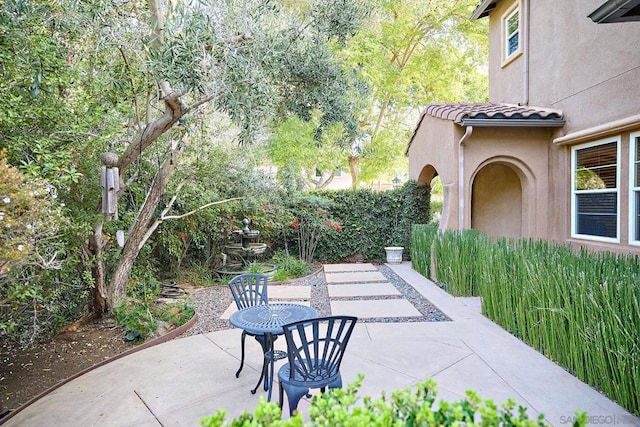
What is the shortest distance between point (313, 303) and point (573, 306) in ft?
15.4

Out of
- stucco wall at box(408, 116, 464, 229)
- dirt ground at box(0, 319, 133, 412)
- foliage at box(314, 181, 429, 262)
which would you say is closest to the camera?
dirt ground at box(0, 319, 133, 412)

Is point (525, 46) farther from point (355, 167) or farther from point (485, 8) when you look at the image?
point (355, 167)

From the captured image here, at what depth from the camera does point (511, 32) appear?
1058cm

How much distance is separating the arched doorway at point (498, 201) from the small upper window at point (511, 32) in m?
3.19

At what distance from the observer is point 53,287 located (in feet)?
17.1

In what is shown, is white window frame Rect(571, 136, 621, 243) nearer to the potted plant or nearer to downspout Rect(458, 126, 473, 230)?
downspout Rect(458, 126, 473, 230)

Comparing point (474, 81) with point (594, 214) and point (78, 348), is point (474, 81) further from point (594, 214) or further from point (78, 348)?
point (78, 348)

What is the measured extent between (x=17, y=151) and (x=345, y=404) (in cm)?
460

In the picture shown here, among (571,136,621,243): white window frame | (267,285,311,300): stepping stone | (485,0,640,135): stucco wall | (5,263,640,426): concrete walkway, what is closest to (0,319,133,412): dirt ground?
(5,263,640,426): concrete walkway

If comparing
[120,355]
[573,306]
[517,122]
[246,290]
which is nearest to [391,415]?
[573,306]

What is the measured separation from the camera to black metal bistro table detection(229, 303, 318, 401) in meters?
3.52

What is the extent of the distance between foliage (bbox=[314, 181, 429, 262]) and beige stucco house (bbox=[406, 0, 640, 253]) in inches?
75.0

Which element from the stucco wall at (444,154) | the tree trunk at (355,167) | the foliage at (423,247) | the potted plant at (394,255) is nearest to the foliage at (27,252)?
the foliage at (423,247)

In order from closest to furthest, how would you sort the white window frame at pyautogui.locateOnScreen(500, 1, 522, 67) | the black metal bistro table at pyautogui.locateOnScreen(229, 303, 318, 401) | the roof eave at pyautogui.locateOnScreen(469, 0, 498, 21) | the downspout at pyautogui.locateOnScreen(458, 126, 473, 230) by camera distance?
the black metal bistro table at pyautogui.locateOnScreen(229, 303, 318, 401), the downspout at pyautogui.locateOnScreen(458, 126, 473, 230), the white window frame at pyautogui.locateOnScreen(500, 1, 522, 67), the roof eave at pyautogui.locateOnScreen(469, 0, 498, 21)
